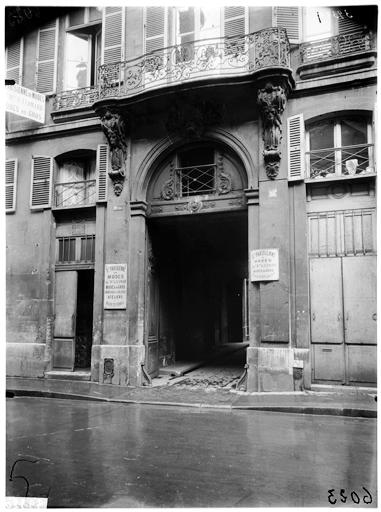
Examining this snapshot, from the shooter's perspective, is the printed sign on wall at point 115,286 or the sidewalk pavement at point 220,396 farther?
the printed sign on wall at point 115,286

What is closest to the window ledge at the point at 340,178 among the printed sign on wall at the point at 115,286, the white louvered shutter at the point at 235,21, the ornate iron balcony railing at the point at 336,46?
the ornate iron balcony railing at the point at 336,46

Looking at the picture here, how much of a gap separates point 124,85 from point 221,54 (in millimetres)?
2511

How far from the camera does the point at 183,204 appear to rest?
10695 millimetres

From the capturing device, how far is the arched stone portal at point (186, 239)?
412 inches

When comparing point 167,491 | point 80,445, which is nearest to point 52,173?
point 80,445

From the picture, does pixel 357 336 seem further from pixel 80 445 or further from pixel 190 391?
pixel 80 445

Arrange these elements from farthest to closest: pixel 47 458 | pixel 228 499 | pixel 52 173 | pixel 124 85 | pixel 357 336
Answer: pixel 52 173 < pixel 124 85 < pixel 357 336 < pixel 47 458 < pixel 228 499

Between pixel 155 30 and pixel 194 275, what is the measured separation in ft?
24.8

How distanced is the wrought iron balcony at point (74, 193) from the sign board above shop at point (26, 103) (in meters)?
1.90

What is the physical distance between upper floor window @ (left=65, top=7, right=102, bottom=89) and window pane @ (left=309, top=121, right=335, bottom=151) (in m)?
6.25

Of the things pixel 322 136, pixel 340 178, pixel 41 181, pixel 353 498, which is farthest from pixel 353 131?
pixel 41 181

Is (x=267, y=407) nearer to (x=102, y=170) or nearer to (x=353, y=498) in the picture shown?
(x=353, y=498)

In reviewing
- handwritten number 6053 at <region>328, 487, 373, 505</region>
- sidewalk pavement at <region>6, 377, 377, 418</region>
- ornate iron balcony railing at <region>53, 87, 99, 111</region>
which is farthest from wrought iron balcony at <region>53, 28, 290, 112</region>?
handwritten number 6053 at <region>328, 487, 373, 505</region>

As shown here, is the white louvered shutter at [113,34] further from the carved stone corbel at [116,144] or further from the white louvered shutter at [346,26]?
the white louvered shutter at [346,26]
